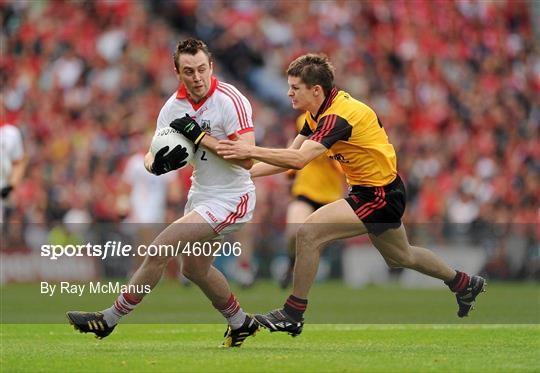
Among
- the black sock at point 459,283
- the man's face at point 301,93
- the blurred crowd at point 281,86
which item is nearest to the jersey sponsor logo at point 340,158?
the man's face at point 301,93

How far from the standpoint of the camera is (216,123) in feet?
31.9

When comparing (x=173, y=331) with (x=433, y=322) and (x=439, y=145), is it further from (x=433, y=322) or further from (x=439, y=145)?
(x=439, y=145)

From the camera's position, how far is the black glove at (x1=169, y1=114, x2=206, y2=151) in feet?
30.7

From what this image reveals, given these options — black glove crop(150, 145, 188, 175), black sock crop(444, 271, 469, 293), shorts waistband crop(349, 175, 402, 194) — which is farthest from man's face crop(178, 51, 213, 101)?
black sock crop(444, 271, 469, 293)

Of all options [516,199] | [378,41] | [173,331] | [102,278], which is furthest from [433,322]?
[378,41]

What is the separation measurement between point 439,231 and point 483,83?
6.81 meters

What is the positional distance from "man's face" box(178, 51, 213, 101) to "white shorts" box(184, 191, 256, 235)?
816 mm

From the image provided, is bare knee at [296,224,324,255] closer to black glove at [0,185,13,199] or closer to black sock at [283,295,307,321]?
black sock at [283,295,307,321]

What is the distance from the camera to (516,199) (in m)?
23.0

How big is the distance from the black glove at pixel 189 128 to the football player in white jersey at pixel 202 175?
1 cm

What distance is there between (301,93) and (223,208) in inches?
47.2

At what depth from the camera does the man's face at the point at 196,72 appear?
31.2 ft

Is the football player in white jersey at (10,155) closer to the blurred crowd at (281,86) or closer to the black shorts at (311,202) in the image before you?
the black shorts at (311,202)

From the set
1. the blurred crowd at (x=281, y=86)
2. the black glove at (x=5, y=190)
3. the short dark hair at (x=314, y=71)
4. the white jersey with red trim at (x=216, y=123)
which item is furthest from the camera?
the blurred crowd at (x=281, y=86)
